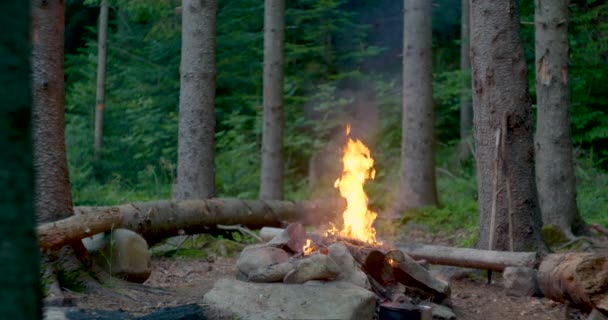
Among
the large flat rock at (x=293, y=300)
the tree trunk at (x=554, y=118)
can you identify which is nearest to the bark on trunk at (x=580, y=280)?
the large flat rock at (x=293, y=300)

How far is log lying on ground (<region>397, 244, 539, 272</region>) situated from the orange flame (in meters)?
1.02

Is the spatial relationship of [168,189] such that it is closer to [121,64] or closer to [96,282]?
[121,64]

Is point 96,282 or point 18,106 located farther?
point 96,282

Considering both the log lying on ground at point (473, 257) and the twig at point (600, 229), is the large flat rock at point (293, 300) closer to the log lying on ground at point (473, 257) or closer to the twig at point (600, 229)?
the log lying on ground at point (473, 257)

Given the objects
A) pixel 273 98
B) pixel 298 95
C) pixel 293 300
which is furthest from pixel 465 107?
pixel 293 300

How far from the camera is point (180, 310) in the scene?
249 inches

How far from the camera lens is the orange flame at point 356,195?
911cm

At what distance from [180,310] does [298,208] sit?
881 centimetres

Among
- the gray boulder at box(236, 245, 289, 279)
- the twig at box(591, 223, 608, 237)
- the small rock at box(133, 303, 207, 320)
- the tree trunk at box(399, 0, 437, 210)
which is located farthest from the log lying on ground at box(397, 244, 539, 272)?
the tree trunk at box(399, 0, 437, 210)

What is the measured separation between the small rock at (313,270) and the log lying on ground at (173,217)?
228 centimetres

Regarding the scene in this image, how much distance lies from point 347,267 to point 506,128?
3.37 m

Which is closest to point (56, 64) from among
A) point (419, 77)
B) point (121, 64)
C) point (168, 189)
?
point (419, 77)

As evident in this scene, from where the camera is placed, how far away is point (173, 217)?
1138 centimetres

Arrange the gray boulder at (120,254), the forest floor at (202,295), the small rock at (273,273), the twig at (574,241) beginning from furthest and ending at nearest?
the twig at (574,241)
the gray boulder at (120,254)
the forest floor at (202,295)
the small rock at (273,273)
